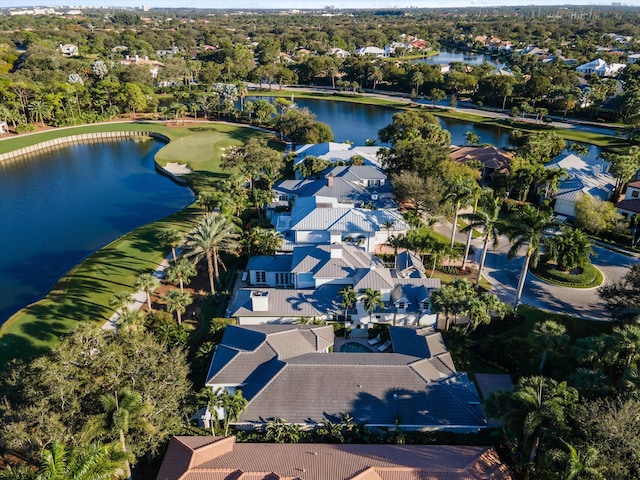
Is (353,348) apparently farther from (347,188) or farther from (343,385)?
(347,188)

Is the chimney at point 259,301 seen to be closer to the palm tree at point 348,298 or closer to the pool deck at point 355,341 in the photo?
the palm tree at point 348,298

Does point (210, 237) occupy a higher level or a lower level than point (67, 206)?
higher

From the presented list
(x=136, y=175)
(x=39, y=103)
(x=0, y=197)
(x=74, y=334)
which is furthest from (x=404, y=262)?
(x=39, y=103)

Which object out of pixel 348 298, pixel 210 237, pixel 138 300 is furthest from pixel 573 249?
pixel 138 300

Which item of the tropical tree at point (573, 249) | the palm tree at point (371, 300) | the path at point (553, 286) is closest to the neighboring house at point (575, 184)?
the path at point (553, 286)

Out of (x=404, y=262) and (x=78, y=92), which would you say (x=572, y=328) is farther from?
(x=78, y=92)

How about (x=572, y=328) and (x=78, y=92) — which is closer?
(x=572, y=328)
